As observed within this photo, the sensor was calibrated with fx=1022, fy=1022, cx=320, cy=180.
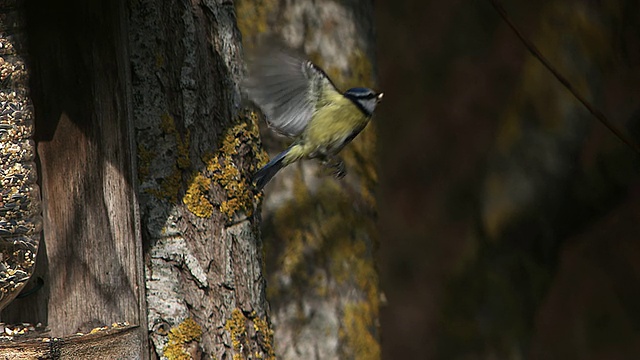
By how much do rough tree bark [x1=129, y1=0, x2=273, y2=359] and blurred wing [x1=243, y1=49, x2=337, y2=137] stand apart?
5cm

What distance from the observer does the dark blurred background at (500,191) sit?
4.53 m

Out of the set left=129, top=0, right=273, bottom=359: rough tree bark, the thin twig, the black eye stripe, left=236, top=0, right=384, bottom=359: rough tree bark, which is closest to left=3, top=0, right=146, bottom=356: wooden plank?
left=129, top=0, right=273, bottom=359: rough tree bark

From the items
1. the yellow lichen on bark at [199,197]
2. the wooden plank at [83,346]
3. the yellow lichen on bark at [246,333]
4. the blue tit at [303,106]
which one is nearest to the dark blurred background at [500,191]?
the blue tit at [303,106]

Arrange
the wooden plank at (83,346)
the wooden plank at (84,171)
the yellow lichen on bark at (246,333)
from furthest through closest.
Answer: the yellow lichen on bark at (246,333) → the wooden plank at (84,171) → the wooden plank at (83,346)

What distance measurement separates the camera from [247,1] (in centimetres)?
311

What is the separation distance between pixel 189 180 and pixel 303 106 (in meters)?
0.38

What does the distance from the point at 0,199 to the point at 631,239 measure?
341 cm

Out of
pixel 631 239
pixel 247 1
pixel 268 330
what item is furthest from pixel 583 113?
pixel 268 330

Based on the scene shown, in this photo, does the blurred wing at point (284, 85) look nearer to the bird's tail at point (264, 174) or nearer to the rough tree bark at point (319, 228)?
the bird's tail at point (264, 174)

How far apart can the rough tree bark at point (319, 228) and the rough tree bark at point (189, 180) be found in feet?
3.68

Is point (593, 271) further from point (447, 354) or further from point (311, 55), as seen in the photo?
point (311, 55)

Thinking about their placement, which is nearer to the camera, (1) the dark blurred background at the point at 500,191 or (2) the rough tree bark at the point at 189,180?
(2) the rough tree bark at the point at 189,180

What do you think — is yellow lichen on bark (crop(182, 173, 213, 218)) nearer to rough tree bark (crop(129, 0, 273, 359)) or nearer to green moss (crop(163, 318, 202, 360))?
rough tree bark (crop(129, 0, 273, 359))

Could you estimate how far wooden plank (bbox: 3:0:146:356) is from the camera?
1.89m
